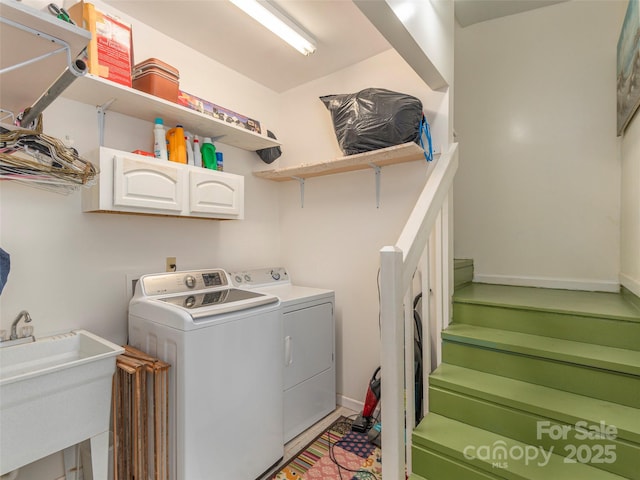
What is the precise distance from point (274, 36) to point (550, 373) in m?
2.62

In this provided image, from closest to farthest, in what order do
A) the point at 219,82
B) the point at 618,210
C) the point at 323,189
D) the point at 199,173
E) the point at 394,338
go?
the point at 394,338, the point at 199,173, the point at 618,210, the point at 219,82, the point at 323,189

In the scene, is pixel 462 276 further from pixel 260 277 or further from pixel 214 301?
pixel 214 301

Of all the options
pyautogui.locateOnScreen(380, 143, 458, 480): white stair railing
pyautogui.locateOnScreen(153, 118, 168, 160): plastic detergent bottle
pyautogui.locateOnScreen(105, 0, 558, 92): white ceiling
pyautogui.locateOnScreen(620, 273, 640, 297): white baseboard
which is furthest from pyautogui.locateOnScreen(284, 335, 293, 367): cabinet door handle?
pyautogui.locateOnScreen(105, 0, 558, 92): white ceiling

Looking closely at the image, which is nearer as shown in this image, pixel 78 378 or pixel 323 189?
pixel 78 378

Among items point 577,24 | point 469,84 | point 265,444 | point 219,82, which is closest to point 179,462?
point 265,444

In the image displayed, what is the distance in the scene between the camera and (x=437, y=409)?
5.26ft

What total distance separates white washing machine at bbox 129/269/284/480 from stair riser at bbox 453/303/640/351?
3.88 feet

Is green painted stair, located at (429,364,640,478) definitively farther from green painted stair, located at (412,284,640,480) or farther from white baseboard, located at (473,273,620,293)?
white baseboard, located at (473,273,620,293)

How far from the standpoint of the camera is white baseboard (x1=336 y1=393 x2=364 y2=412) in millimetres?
2557

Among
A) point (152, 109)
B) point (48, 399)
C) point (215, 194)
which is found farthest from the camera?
point (215, 194)

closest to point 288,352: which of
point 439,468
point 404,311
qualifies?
point 404,311

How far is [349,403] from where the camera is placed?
103 inches

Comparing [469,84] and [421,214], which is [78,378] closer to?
[421,214]

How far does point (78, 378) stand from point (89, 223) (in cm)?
94
